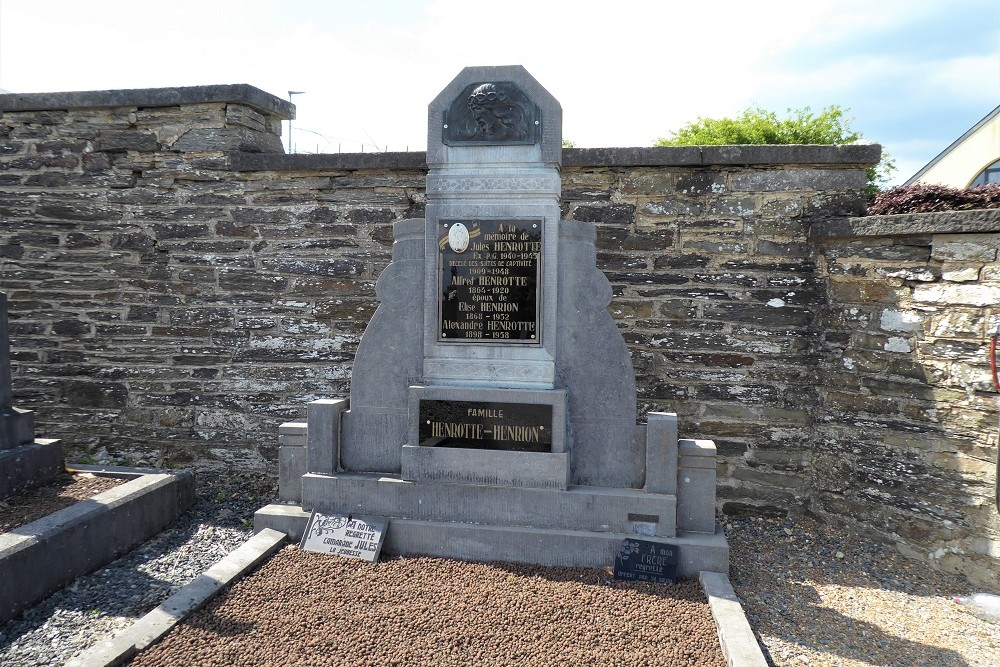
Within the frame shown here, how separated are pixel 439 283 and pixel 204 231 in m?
2.84

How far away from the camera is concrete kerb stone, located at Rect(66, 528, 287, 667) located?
2.78m

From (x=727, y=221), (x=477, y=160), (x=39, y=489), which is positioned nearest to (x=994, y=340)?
(x=727, y=221)

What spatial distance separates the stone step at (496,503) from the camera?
3846mm

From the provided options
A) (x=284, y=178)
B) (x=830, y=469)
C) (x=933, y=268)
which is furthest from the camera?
(x=284, y=178)

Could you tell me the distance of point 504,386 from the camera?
4.09 meters

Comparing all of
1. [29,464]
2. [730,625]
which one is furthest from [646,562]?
[29,464]

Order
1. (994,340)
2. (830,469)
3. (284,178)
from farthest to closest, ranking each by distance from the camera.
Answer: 1. (284,178)
2. (830,469)
3. (994,340)

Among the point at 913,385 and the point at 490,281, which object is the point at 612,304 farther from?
the point at 913,385

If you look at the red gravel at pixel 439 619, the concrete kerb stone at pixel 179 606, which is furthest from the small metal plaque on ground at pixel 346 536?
the concrete kerb stone at pixel 179 606

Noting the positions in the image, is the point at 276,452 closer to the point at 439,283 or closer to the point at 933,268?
the point at 439,283

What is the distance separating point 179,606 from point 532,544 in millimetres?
1892

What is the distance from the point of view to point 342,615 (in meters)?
3.21

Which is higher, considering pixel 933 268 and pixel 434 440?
pixel 933 268

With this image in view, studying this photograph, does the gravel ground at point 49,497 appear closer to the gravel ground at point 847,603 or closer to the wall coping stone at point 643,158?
the wall coping stone at point 643,158
